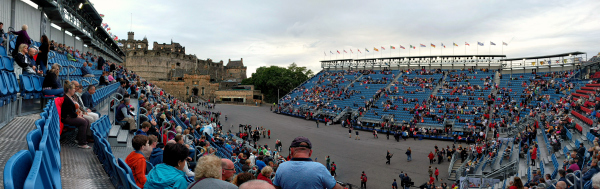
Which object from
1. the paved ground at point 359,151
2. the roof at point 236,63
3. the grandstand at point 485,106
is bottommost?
the paved ground at point 359,151

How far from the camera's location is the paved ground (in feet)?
59.7

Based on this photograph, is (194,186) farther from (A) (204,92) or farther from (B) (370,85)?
(A) (204,92)

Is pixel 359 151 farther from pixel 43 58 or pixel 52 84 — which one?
pixel 52 84

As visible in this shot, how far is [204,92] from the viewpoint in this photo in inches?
2606

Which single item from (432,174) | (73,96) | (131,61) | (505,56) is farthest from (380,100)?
(131,61)

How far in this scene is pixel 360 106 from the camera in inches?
1479

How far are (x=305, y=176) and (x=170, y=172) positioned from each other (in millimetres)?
1439

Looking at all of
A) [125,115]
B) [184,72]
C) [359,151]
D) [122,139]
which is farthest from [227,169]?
[184,72]

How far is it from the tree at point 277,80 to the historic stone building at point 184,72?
3.60 meters

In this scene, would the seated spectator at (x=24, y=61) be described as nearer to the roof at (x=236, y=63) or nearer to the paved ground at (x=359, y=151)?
the paved ground at (x=359, y=151)

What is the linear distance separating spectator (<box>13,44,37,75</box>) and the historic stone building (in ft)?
168

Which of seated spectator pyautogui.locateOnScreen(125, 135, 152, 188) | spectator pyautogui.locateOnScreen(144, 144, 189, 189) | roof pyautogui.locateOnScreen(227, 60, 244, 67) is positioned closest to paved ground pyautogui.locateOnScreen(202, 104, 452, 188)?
seated spectator pyautogui.locateOnScreen(125, 135, 152, 188)

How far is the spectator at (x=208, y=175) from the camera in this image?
2771mm

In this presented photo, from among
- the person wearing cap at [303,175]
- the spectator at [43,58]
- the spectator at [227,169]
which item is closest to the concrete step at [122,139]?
the spectator at [43,58]
